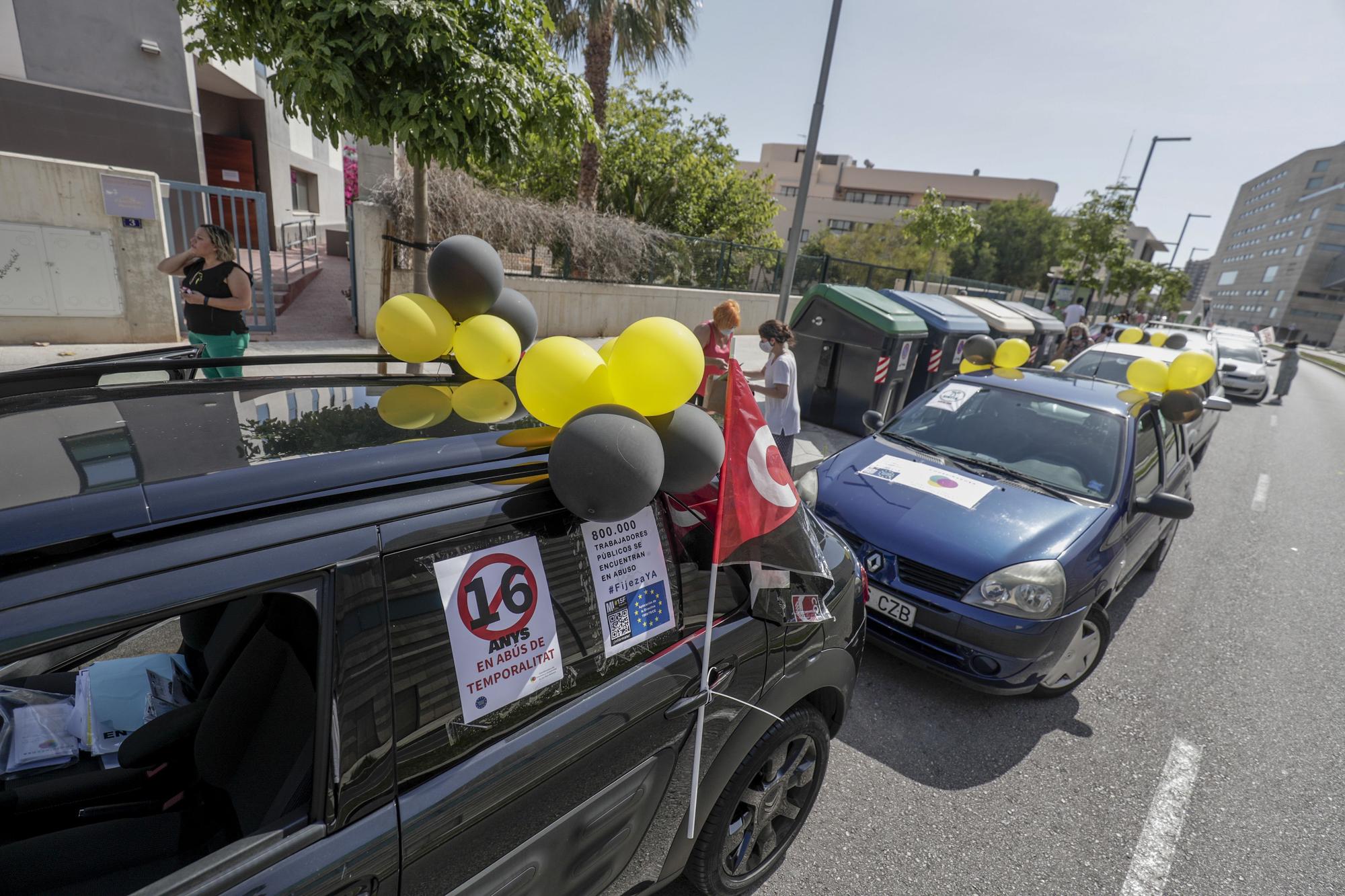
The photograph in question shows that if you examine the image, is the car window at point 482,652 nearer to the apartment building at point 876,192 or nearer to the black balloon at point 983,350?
the black balloon at point 983,350

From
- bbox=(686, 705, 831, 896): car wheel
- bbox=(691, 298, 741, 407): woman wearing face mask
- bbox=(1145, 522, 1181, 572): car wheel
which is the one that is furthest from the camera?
bbox=(691, 298, 741, 407): woman wearing face mask

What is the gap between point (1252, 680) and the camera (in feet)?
13.0

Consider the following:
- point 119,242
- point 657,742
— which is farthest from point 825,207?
point 657,742

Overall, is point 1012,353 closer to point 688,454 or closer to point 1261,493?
point 1261,493

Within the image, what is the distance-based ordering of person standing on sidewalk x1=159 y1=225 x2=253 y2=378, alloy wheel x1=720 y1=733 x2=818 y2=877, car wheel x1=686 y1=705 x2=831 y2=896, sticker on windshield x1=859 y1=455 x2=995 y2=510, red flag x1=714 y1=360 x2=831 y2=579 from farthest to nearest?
person standing on sidewalk x1=159 y1=225 x2=253 y2=378, sticker on windshield x1=859 y1=455 x2=995 y2=510, alloy wheel x1=720 y1=733 x2=818 y2=877, car wheel x1=686 y1=705 x2=831 y2=896, red flag x1=714 y1=360 x2=831 y2=579

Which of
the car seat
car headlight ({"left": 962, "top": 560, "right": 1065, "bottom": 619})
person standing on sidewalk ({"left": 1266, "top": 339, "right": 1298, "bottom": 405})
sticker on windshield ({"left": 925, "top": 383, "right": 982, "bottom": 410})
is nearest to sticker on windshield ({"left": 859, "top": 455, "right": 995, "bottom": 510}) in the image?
car headlight ({"left": 962, "top": 560, "right": 1065, "bottom": 619})

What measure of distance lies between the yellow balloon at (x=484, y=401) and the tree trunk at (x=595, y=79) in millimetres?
11897

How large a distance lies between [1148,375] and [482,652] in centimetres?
578

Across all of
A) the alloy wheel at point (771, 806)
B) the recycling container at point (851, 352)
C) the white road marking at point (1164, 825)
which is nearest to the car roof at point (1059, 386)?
the white road marking at point (1164, 825)

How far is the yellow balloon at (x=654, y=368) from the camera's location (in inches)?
67.1

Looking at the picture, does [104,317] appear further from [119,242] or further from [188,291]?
[188,291]

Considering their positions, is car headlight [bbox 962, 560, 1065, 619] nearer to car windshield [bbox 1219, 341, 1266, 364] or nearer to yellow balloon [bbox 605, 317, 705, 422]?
yellow balloon [bbox 605, 317, 705, 422]

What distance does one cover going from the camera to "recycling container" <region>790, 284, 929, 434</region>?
7.73 metres

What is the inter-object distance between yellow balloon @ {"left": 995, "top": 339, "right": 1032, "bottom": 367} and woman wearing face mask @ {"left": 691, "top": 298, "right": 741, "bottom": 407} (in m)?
2.55
